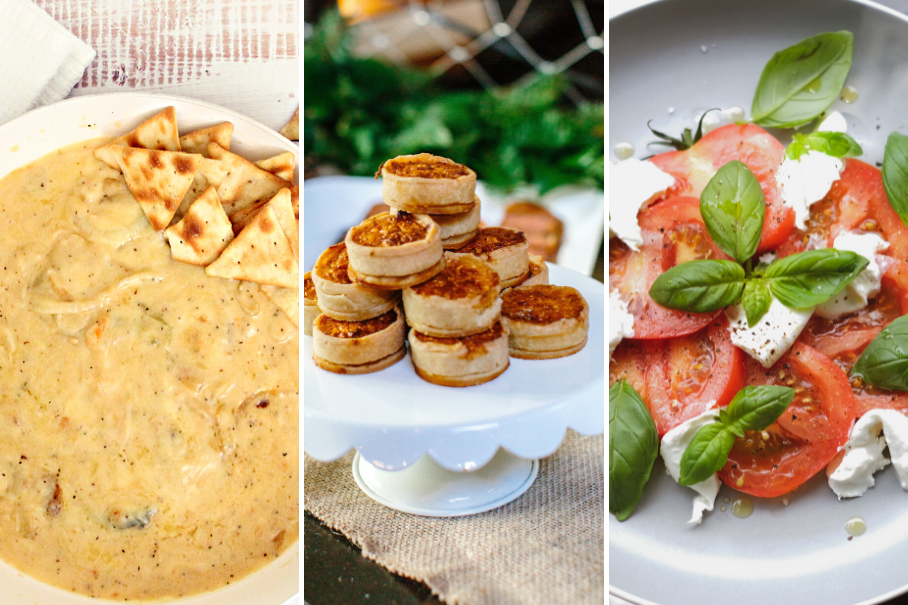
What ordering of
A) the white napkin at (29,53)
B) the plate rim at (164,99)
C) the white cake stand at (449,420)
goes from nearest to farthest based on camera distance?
the white cake stand at (449,420) < the plate rim at (164,99) < the white napkin at (29,53)

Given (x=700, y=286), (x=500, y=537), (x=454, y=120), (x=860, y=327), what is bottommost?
(x=500, y=537)

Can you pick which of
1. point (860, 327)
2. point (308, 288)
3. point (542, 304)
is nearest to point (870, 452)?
point (860, 327)

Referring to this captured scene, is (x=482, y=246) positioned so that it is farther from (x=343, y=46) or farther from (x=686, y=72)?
(x=686, y=72)

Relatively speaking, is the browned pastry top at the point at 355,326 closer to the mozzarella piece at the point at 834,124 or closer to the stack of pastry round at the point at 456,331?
the stack of pastry round at the point at 456,331

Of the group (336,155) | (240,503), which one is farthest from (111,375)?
(336,155)

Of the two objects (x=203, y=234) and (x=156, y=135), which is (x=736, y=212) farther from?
(x=156, y=135)

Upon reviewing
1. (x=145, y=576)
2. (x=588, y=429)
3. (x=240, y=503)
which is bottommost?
(x=145, y=576)

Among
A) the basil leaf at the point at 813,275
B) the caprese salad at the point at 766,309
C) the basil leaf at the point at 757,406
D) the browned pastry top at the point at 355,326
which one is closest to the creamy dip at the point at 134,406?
the browned pastry top at the point at 355,326
